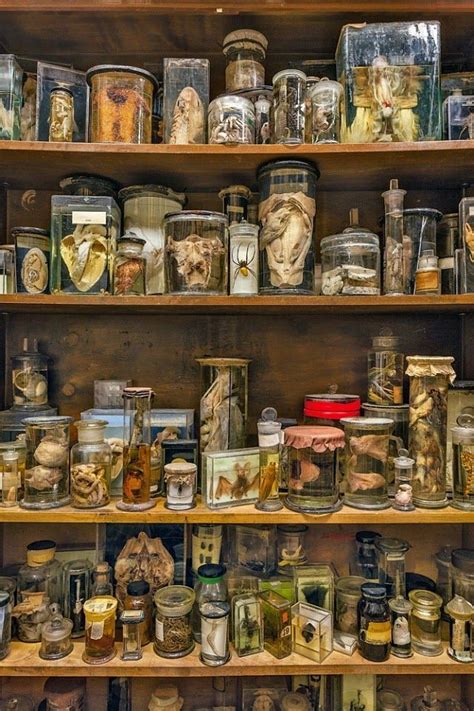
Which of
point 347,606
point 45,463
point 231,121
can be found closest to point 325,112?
point 231,121

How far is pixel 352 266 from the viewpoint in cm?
121

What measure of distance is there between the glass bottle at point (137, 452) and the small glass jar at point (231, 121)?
657mm

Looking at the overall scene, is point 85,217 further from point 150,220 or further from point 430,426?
point 430,426

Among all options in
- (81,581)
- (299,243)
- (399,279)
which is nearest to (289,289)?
(299,243)

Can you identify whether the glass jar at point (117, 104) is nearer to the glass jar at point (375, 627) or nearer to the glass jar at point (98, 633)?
the glass jar at point (98, 633)

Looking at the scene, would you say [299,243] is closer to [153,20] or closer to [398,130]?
[398,130]

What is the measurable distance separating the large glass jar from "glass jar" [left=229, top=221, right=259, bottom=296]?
14.8 inches

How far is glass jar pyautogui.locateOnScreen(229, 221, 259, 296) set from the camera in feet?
3.97

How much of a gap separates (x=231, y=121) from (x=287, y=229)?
30cm

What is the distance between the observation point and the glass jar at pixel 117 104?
3.94 ft

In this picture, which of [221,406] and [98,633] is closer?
[98,633]

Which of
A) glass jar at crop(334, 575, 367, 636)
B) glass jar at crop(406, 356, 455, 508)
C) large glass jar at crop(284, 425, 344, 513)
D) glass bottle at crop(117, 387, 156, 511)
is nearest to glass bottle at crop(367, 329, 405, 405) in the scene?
glass jar at crop(406, 356, 455, 508)

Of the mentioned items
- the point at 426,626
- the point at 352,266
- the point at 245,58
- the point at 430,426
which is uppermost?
the point at 245,58

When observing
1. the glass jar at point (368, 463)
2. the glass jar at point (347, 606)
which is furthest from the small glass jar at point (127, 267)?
the glass jar at point (347, 606)
